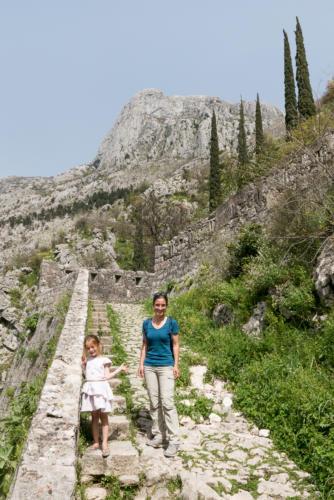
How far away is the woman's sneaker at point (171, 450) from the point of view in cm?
350

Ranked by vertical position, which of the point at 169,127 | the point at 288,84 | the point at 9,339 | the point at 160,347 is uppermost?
the point at 169,127

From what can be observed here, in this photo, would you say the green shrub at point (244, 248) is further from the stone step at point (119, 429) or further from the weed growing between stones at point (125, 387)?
the stone step at point (119, 429)

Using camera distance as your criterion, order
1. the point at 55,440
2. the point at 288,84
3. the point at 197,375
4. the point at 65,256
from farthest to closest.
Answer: the point at 65,256 → the point at 288,84 → the point at 197,375 → the point at 55,440

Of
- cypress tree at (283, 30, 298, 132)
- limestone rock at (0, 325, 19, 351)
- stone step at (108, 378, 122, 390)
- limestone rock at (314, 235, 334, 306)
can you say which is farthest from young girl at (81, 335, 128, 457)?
cypress tree at (283, 30, 298, 132)

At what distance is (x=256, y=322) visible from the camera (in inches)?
255

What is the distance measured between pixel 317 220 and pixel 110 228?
39926 mm

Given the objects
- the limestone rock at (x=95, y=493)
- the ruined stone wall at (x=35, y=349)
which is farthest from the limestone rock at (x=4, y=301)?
the limestone rock at (x=95, y=493)

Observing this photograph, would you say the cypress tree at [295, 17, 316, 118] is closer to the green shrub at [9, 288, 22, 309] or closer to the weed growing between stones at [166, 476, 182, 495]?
the weed growing between stones at [166, 476, 182, 495]

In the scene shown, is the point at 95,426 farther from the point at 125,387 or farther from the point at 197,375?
the point at 197,375

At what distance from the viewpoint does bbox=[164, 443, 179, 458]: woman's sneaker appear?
11.5 feet

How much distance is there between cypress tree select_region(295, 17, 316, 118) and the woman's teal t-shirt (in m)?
21.2

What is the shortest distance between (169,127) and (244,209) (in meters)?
94.6

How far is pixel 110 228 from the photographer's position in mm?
44750

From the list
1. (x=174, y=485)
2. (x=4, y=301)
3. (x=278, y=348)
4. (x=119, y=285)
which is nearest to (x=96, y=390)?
(x=174, y=485)
